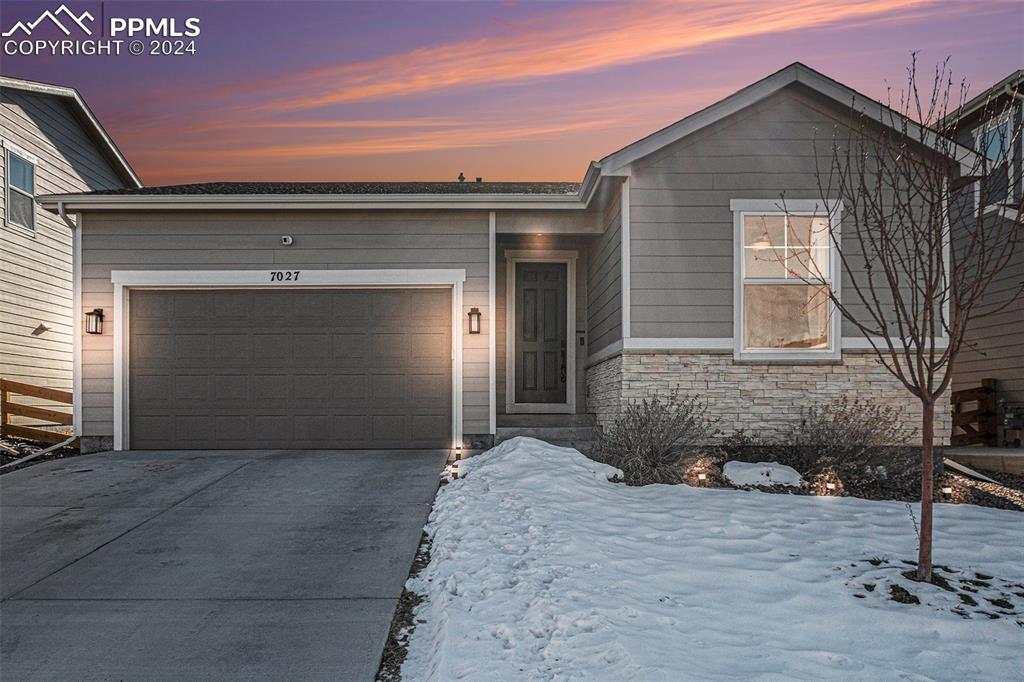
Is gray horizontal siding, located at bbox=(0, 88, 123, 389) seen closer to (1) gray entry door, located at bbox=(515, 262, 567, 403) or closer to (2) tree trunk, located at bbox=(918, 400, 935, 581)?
(1) gray entry door, located at bbox=(515, 262, 567, 403)

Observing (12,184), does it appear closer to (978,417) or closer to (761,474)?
(761,474)

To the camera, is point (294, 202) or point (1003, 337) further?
point (1003, 337)

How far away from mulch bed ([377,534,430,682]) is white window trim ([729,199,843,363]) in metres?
5.15

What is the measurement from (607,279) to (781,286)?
2177 millimetres

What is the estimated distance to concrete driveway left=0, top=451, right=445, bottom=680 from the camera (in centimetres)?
354

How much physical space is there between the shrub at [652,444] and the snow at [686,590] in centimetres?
65

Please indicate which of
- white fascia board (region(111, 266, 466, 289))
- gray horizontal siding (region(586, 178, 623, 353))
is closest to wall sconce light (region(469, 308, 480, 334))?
white fascia board (region(111, 266, 466, 289))

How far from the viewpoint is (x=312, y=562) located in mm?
4859

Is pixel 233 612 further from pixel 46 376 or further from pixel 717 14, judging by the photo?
pixel 46 376

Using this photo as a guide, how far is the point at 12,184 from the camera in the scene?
11.9 m

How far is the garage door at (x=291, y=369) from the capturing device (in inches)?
368

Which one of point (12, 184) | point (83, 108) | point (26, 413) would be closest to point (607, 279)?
point (26, 413)

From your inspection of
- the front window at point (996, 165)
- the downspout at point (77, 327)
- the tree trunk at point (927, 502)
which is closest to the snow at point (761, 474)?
the tree trunk at point (927, 502)

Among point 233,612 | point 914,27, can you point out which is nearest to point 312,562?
point 233,612
